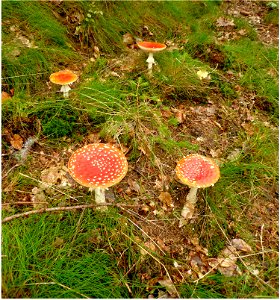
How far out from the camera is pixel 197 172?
9.13 ft

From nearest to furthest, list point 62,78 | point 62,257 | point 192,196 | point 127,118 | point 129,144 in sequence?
point 62,257
point 192,196
point 129,144
point 127,118
point 62,78

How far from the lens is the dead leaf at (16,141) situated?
3212mm

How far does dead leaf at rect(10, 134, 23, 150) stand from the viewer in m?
3.21

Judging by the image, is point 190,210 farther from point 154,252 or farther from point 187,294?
point 187,294

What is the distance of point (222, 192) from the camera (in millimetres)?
3100

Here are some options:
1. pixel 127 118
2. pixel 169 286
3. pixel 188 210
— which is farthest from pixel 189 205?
pixel 127 118

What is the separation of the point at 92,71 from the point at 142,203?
2.20 metres

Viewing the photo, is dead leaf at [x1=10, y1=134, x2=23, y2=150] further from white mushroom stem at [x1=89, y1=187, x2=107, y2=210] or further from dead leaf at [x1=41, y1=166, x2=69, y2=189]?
white mushroom stem at [x1=89, y1=187, x2=107, y2=210]

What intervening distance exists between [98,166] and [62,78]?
1.58 m

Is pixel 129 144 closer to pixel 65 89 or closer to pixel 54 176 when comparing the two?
pixel 54 176

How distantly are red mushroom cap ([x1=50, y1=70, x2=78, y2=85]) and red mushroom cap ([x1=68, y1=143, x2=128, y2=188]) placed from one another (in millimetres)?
1255

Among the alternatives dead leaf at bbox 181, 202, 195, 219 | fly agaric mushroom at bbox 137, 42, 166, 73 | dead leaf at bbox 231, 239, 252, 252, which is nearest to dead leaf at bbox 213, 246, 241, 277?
dead leaf at bbox 231, 239, 252, 252

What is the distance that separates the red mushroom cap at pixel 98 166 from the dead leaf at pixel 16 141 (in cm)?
90

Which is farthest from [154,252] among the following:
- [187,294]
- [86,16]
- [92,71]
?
[86,16]
